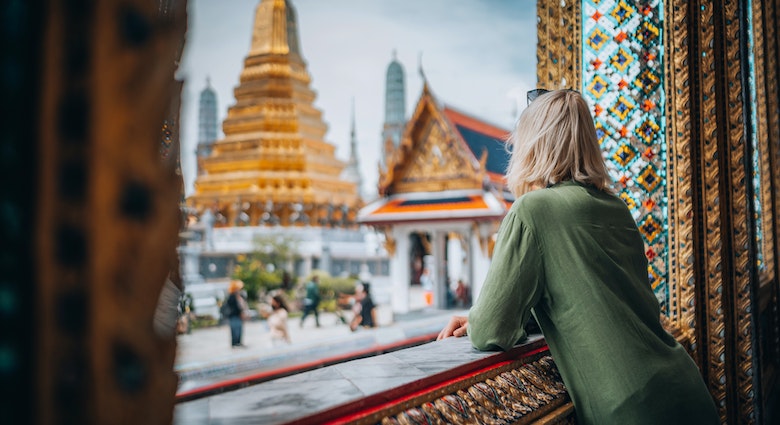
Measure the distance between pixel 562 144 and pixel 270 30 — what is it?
16.4 meters

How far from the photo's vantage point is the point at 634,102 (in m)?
1.91

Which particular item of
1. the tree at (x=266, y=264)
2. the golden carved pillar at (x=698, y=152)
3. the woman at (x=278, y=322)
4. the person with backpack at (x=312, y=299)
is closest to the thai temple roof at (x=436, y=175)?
the person with backpack at (x=312, y=299)

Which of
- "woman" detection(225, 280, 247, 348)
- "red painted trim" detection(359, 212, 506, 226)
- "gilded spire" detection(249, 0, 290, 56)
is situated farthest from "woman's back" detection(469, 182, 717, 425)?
"gilded spire" detection(249, 0, 290, 56)

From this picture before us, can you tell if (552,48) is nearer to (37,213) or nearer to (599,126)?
(599,126)

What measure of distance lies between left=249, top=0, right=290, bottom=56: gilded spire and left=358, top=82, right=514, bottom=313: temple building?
7933mm

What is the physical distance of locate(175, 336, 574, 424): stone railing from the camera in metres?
0.71

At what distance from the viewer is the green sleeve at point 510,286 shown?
104 cm

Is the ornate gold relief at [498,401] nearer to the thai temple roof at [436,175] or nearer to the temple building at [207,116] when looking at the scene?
the thai temple roof at [436,175]

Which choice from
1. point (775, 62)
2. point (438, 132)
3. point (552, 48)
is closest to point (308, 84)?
point (438, 132)

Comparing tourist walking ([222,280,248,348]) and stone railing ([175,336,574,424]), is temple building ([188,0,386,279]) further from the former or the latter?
stone railing ([175,336,574,424])

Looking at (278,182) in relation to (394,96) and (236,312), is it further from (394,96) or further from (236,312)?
(394,96)

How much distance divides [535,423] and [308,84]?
15.4 meters

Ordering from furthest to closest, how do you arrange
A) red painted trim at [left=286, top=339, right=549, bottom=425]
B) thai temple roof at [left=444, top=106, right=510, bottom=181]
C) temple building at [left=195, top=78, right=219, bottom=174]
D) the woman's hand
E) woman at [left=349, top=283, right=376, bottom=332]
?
temple building at [left=195, top=78, right=219, bottom=174]
thai temple roof at [left=444, top=106, right=510, bottom=181]
woman at [left=349, top=283, right=376, bottom=332]
the woman's hand
red painted trim at [left=286, top=339, right=549, bottom=425]

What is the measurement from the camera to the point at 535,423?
0.99 m
